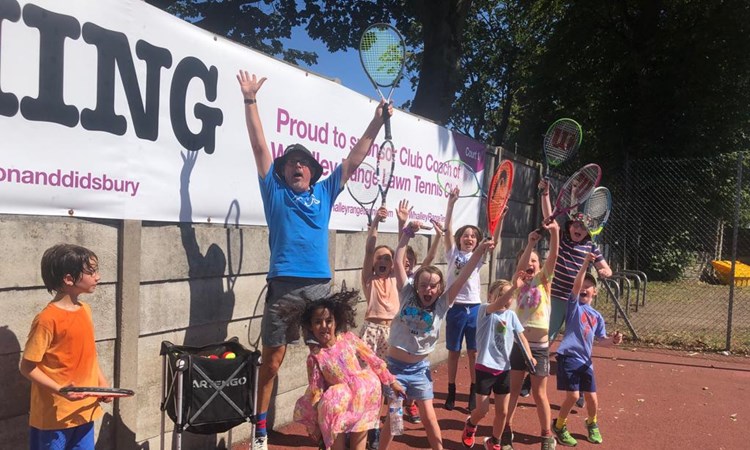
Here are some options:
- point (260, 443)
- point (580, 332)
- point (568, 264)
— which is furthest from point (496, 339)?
point (568, 264)

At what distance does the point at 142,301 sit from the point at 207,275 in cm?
54

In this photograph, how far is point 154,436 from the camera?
3746 millimetres

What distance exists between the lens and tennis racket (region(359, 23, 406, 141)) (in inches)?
198

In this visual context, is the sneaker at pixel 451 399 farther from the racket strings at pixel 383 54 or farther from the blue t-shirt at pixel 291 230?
the racket strings at pixel 383 54

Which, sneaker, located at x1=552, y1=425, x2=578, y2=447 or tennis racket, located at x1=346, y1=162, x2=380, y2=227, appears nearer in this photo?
sneaker, located at x1=552, y1=425, x2=578, y2=447

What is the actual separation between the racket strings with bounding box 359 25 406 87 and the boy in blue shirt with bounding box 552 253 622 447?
225 centimetres

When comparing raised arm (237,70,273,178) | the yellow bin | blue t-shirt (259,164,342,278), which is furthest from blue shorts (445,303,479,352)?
the yellow bin

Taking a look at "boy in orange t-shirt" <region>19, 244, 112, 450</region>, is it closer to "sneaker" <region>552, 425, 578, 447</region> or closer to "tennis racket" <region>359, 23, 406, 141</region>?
"tennis racket" <region>359, 23, 406, 141</region>

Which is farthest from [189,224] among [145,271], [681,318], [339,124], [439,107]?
[681,318]

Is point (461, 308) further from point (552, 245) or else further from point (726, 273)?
point (726, 273)

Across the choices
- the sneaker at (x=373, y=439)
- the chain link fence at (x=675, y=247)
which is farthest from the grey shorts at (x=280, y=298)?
the chain link fence at (x=675, y=247)

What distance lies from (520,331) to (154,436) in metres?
2.62

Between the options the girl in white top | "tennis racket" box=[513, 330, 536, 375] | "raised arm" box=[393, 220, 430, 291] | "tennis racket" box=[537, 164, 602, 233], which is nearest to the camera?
"raised arm" box=[393, 220, 430, 291]

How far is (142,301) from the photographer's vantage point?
11.8 ft
